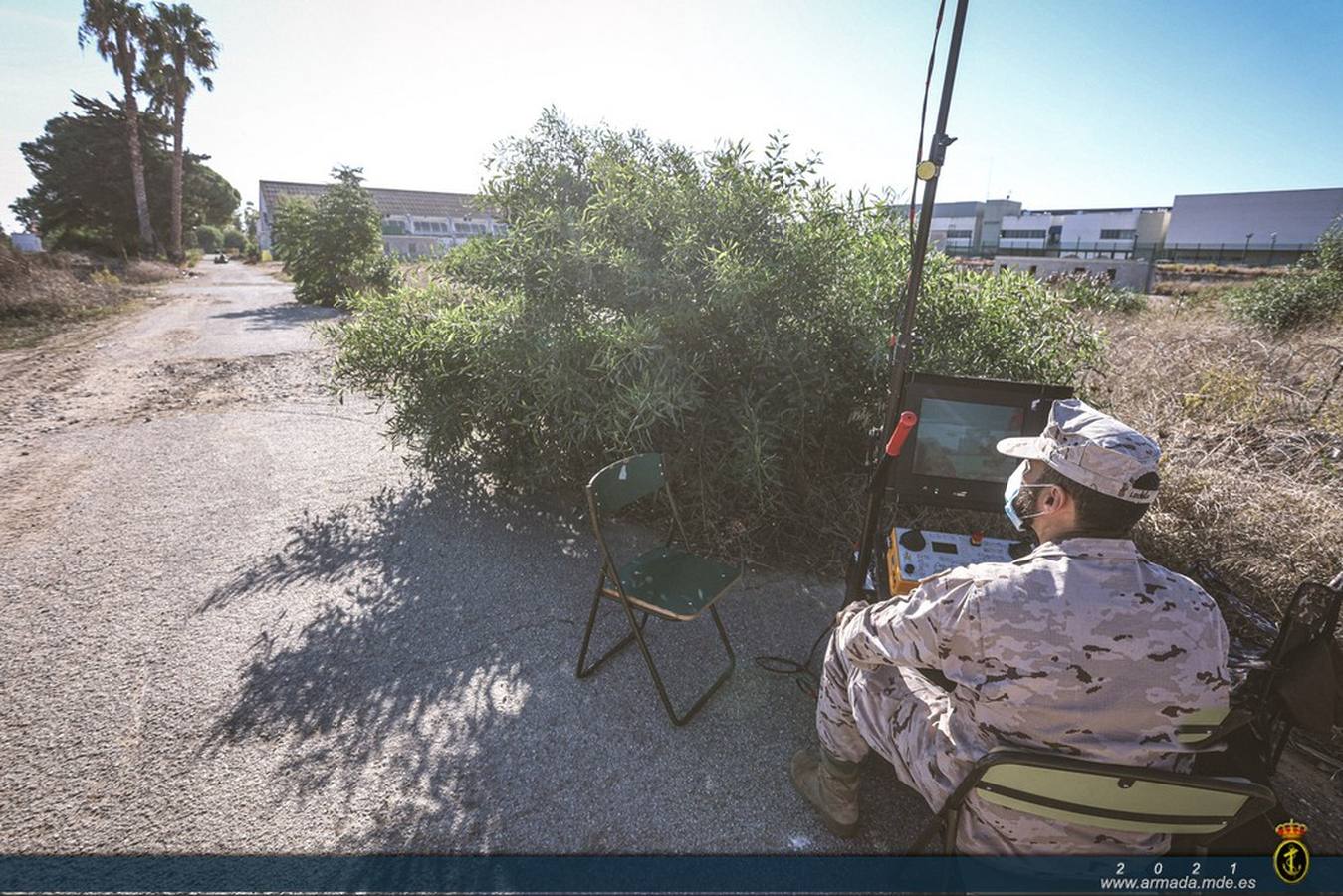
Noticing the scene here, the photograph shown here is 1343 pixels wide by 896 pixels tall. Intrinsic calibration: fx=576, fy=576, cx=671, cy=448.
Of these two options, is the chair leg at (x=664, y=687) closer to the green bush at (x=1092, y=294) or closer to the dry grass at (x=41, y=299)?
the green bush at (x=1092, y=294)

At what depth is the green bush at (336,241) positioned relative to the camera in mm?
16562

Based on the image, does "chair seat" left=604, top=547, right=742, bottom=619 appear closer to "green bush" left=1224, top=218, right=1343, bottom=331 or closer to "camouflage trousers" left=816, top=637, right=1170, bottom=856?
"camouflage trousers" left=816, top=637, right=1170, bottom=856

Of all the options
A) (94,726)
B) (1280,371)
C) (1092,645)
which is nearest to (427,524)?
(94,726)

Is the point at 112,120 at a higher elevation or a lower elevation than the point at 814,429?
higher

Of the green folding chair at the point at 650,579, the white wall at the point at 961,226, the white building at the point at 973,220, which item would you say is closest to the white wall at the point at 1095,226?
the white building at the point at 973,220

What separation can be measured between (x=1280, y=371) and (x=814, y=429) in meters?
5.77

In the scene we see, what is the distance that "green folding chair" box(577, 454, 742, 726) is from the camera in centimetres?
257

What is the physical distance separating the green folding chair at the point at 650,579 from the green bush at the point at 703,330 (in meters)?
0.45

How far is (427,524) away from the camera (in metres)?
4.59

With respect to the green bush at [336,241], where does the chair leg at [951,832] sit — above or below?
below

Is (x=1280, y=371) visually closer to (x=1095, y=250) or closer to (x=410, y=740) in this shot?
(x=410, y=740)

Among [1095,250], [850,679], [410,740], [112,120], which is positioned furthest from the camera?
[1095,250]

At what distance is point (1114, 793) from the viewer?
131 centimetres

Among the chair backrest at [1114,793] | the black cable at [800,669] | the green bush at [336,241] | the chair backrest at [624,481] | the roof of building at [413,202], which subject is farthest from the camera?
the roof of building at [413,202]
